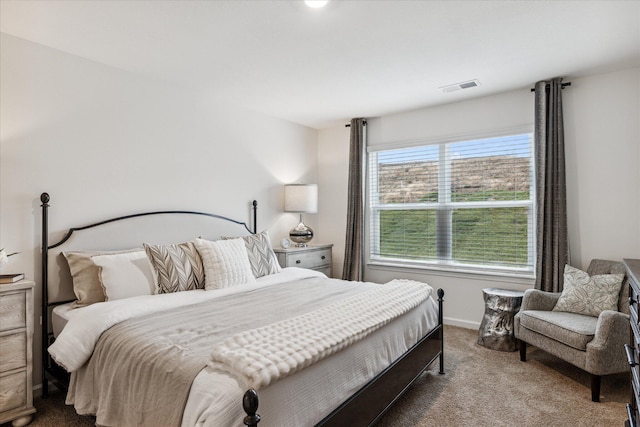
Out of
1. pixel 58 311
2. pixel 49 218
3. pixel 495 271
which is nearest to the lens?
pixel 58 311

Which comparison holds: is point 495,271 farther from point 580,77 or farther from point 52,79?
point 52,79

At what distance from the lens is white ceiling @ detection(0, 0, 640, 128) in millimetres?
2145

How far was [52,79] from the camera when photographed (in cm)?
263

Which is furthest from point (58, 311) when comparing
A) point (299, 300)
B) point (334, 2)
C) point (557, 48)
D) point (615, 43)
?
point (615, 43)

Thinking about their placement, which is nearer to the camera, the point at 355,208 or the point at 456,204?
the point at 456,204

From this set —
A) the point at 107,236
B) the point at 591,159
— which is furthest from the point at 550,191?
the point at 107,236

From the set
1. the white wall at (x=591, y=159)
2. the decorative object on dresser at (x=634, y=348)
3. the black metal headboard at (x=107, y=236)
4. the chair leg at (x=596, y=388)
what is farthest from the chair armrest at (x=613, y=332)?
the black metal headboard at (x=107, y=236)

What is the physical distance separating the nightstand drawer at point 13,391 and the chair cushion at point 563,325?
3.56 meters

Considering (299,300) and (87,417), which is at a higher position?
(299,300)

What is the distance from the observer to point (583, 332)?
2.47 metres

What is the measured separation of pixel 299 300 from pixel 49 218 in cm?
193

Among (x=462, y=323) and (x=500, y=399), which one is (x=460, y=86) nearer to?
(x=462, y=323)

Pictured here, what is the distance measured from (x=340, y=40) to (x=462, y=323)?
3.19 meters

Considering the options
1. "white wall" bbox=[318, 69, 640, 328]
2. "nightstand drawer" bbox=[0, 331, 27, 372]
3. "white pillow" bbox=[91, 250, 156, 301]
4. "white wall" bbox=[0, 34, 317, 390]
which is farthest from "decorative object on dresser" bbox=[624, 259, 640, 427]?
"white wall" bbox=[0, 34, 317, 390]
